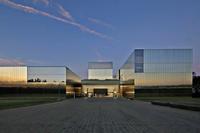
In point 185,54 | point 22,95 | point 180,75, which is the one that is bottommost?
point 22,95

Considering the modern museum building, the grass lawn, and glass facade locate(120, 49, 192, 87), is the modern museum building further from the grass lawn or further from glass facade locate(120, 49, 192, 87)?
the grass lawn

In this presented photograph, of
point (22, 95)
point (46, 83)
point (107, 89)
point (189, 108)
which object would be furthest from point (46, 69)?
point (189, 108)

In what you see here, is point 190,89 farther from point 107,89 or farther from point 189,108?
point 189,108

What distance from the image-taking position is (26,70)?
8719 cm

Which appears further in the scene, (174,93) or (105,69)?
(105,69)

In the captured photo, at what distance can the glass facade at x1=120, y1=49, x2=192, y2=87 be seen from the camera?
8606cm

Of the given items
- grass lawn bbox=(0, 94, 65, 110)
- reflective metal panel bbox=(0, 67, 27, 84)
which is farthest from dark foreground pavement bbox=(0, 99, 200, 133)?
reflective metal panel bbox=(0, 67, 27, 84)

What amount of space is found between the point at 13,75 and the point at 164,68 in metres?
39.3

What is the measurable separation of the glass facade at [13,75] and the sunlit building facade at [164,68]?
28.9 m

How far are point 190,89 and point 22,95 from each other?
43.2 meters

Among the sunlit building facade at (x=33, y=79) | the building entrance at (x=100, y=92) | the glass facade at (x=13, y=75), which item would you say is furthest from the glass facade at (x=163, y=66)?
the building entrance at (x=100, y=92)

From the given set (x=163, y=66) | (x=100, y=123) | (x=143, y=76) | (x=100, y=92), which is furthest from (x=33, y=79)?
(x=100, y=123)

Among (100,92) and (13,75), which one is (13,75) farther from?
(100,92)

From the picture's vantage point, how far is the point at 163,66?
8619cm
